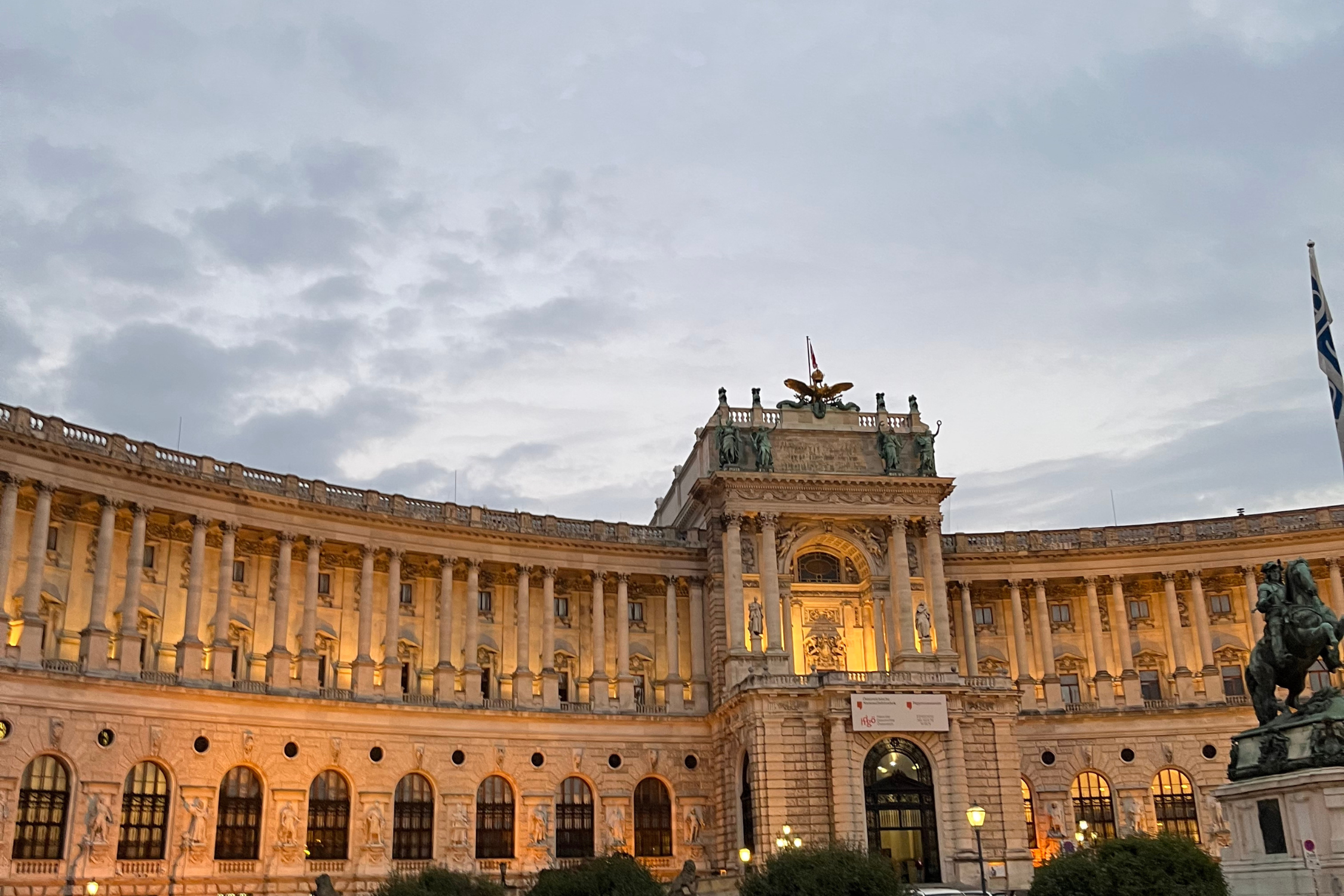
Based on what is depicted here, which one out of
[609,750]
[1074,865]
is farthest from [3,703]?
[1074,865]

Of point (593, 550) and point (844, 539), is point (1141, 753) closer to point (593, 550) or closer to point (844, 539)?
point (844, 539)

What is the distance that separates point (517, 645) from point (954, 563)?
959 inches

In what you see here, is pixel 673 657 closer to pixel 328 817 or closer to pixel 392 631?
pixel 392 631

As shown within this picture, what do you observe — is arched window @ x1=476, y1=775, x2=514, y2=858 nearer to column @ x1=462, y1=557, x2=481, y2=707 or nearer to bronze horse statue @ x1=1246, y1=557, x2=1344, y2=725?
column @ x1=462, y1=557, x2=481, y2=707

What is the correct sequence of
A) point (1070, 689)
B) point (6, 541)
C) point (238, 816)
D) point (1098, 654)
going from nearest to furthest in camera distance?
point (6, 541) < point (238, 816) < point (1098, 654) < point (1070, 689)

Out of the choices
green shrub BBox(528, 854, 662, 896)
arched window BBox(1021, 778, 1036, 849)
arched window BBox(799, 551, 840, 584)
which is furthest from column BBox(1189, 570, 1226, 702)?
green shrub BBox(528, 854, 662, 896)

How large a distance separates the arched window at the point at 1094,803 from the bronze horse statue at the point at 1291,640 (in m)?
41.8

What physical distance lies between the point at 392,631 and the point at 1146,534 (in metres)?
40.8

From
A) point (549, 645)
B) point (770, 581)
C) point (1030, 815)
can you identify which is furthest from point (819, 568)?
point (1030, 815)

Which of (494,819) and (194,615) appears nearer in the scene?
(194,615)

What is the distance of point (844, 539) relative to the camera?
66125 mm

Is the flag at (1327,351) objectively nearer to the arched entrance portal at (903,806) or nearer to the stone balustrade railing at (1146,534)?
the arched entrance portal at (903,806)

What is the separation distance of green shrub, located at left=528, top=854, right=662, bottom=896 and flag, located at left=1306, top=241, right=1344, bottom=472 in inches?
805

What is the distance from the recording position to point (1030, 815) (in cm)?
6550
